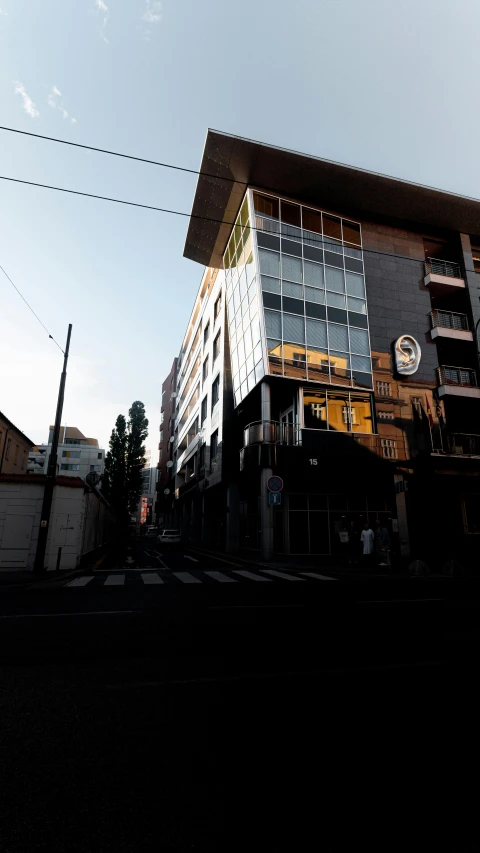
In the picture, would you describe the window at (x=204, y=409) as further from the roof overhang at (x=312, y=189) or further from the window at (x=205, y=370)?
the roof overhang at (x=312, y=189)

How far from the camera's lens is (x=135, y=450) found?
6056cm

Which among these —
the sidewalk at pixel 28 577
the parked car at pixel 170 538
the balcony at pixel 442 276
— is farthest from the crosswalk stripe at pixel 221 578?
the balcony at pixel 442 276

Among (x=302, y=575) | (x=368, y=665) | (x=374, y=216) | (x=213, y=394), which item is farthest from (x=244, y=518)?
(x=368, y=665)

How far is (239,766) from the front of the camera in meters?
2.57

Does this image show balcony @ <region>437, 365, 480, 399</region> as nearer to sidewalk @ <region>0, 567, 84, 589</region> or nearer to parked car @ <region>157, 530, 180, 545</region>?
parked car @ <region>157, 530, 180, 545</region>

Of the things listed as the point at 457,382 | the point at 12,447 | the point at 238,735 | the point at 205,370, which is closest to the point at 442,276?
the point at 457,382

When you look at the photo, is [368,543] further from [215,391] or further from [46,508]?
[215,391]

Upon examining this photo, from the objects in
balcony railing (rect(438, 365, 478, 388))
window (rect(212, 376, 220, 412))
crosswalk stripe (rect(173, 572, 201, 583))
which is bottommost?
crosswalk stripe (rect(173, 572, 201, 583))

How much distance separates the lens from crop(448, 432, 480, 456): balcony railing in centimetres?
2350

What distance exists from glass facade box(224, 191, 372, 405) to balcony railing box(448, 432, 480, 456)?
5796 millimetres

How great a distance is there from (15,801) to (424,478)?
23650mm

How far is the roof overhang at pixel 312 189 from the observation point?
22.1 m

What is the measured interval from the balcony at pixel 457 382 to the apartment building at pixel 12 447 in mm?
29985

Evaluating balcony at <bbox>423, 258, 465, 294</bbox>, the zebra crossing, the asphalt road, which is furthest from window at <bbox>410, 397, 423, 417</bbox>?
the asphalt road
